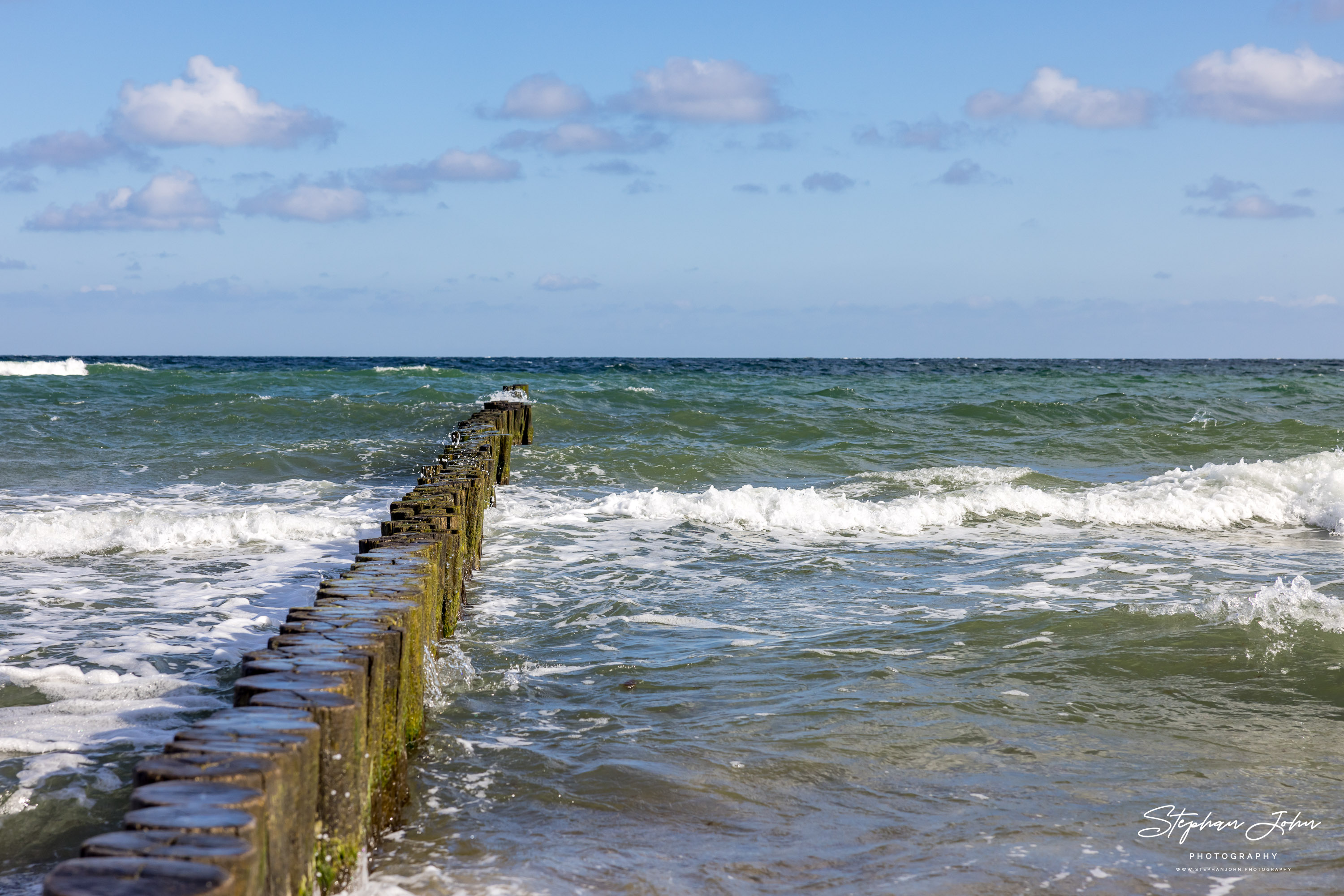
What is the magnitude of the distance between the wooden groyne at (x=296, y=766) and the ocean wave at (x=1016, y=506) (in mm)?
5390

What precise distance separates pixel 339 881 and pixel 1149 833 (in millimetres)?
2514

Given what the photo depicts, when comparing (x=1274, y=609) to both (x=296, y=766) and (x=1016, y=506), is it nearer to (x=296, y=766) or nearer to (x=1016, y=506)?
(x=1016, y=506)

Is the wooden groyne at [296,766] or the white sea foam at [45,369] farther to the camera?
the white sea foam at [45,369]

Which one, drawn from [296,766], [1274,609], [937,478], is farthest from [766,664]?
[937,478]

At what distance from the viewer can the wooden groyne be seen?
1841 millimetres

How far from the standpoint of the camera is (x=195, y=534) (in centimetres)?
805

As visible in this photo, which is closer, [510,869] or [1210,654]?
[510,869]

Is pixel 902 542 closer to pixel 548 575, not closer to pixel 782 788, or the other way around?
pixel 548 575

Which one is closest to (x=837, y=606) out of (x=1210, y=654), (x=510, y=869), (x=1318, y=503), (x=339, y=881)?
(x=1210, y=654)

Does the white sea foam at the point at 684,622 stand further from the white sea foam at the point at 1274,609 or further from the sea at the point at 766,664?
the white sea foam at the point at 1274,609

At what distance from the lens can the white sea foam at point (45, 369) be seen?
28.2 metres

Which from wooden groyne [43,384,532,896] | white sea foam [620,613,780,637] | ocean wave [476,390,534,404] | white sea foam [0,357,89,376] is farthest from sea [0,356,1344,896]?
white sea foam [0,357,89,376]

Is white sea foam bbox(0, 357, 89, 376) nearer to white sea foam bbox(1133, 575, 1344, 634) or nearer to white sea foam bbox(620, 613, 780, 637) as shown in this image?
white sea foam bbox(620, 613, 780, 637)

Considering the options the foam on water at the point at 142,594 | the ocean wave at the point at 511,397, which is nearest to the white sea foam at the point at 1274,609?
the foam on water at the point at 142,594
